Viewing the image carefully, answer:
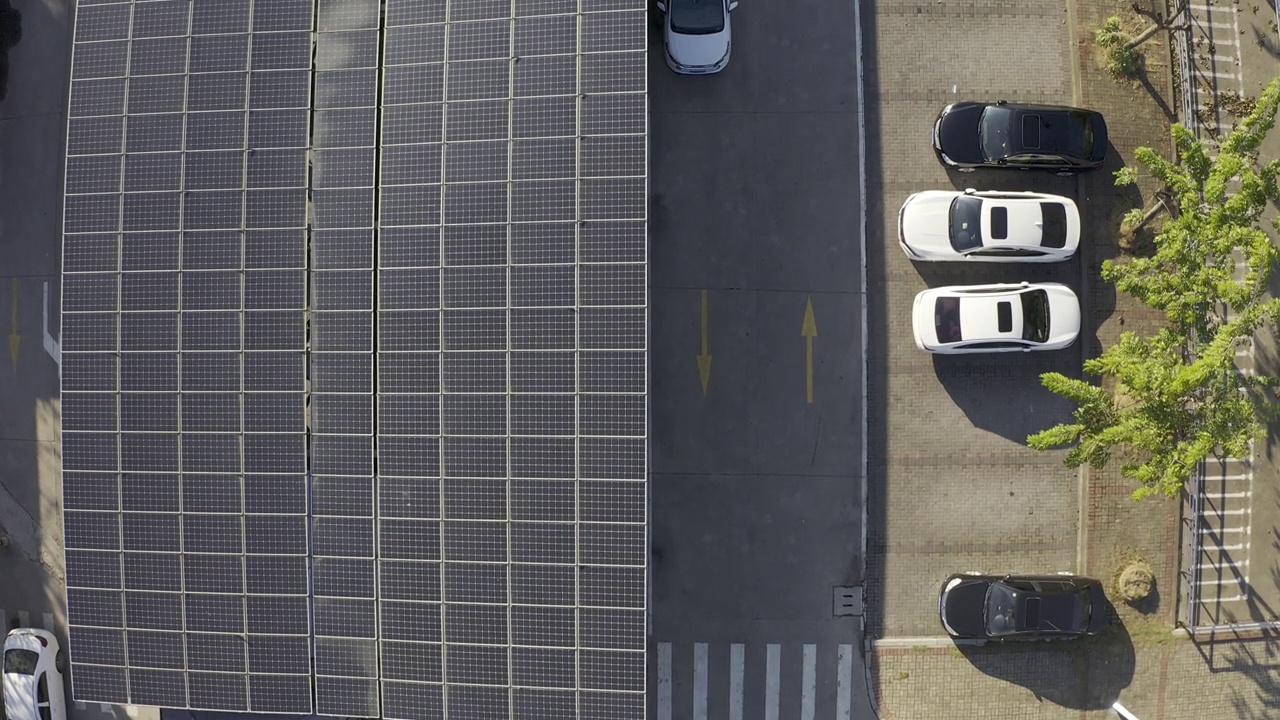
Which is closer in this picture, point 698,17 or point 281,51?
point 281,51

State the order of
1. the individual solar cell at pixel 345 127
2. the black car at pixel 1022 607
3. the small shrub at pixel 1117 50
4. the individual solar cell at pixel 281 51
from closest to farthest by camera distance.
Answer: the individual solar cell at pixel 345 127
the individual solar cell at pixel 281 51
the black car at pixel 1022 607
the small shrub at pixel 1117 50

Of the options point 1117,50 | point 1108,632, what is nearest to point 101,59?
point 1117,50

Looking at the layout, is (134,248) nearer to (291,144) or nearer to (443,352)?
(291,144)

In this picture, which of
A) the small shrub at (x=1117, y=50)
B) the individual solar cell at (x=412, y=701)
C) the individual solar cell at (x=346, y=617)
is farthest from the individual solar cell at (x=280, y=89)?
the small shrub at (x=1117, y=50)

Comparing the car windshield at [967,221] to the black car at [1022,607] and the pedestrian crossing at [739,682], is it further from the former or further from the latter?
the pedestrian crossing at [739,682]

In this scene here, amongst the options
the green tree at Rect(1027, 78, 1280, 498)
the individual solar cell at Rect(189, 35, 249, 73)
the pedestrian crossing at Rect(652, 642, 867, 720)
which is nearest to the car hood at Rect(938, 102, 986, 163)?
the green tree at Rect(1027, 78, 1280, 498)

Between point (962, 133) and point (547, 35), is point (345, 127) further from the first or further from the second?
point (962, 133)
